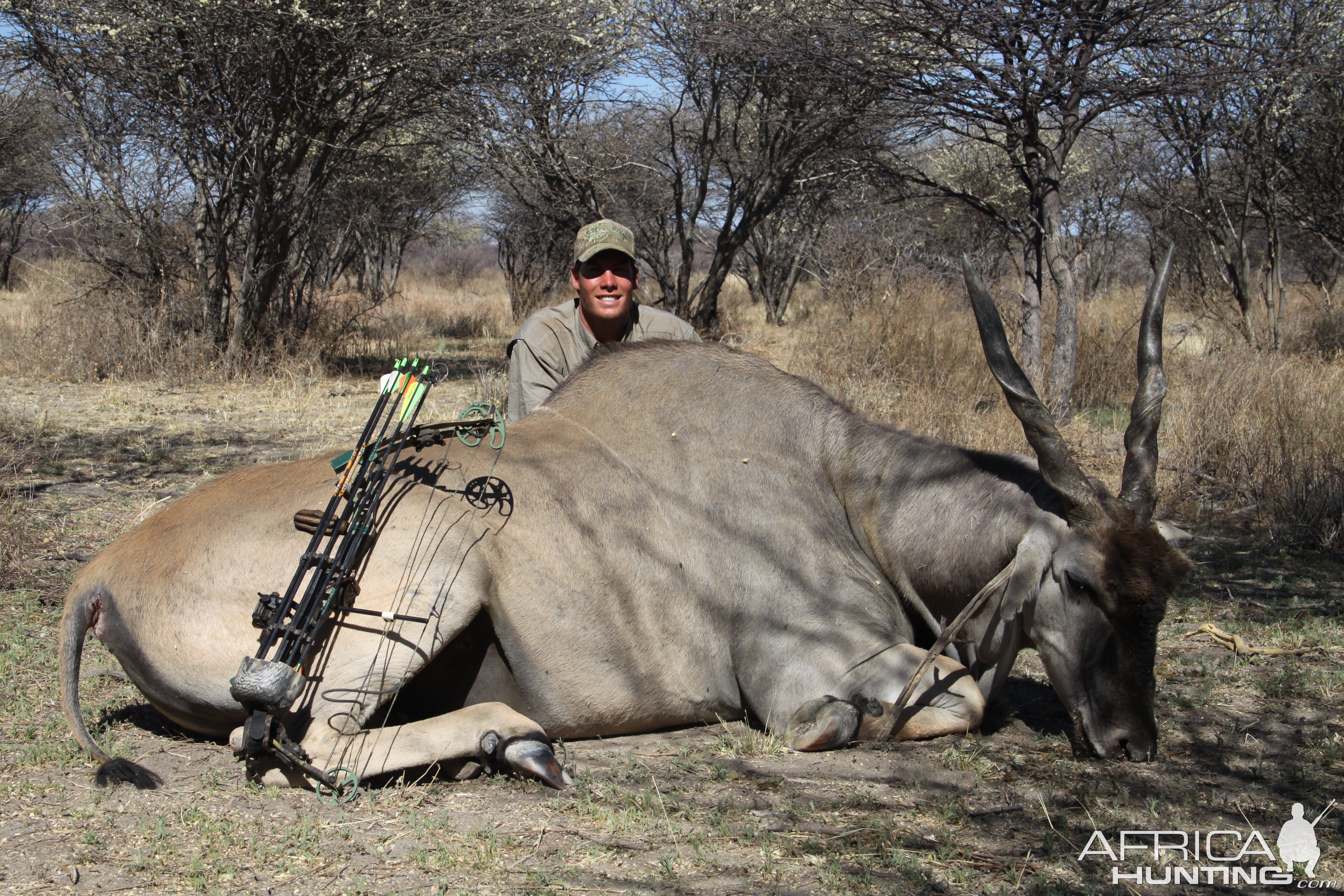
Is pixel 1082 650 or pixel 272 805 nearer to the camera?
pixel 272 805

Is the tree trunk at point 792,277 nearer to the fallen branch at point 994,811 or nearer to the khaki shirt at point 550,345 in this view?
the khaki shirt at point 550,345

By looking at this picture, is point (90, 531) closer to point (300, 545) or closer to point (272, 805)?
point (300, 545)

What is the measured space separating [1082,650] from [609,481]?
1.62m

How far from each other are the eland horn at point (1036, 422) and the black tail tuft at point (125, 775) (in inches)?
108

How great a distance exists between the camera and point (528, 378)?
5.17 meters

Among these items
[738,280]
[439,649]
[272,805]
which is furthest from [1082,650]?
[738,280]

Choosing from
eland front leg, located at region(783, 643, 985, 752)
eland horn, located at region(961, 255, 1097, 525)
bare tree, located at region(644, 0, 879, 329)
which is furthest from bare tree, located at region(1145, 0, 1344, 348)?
eland front leg, located at region(783, 643, 985, 752)

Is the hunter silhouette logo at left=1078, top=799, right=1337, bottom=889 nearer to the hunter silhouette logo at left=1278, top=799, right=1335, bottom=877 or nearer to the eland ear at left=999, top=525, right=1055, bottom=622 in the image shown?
the hunter silhouette logo at left=1278, top=799, right=1335, bottom=877

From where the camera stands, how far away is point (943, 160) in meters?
27.2

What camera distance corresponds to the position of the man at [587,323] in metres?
4.97

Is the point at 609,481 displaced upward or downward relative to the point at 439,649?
upward

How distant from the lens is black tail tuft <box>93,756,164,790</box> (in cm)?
295

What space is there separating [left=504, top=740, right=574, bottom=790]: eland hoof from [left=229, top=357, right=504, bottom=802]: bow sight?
0.44 m

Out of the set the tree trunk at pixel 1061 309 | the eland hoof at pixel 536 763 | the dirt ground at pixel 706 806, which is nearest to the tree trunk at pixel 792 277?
the tree trunk at pixel 1061 309
